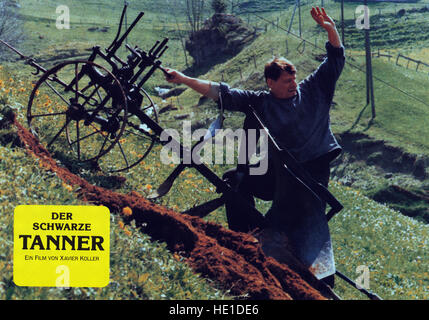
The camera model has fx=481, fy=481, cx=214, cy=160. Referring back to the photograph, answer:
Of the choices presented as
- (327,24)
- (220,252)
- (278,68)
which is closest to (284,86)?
(278,68)

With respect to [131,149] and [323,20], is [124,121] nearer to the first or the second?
[323,20]

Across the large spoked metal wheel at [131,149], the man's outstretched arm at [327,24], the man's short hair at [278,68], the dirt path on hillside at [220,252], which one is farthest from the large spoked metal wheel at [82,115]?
the man's outstretched arm at [327,24]

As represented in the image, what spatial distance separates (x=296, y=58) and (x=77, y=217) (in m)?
36.2

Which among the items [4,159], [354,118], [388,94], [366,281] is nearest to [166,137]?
[4,159]

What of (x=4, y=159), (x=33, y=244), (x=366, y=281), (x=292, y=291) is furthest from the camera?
(x=366, y=281)

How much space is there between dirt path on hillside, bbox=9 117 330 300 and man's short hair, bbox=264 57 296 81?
2.04m

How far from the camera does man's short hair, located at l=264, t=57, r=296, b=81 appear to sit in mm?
5887

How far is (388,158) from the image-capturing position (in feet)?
102

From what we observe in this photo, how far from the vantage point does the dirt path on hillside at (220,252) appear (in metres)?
5.21

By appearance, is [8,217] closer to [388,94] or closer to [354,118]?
[354,118]

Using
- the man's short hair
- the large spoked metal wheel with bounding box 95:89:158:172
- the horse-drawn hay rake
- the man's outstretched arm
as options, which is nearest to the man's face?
the man's short hair

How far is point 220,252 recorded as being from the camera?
5.54 metres

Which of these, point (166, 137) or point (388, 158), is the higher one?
point (166, 137)

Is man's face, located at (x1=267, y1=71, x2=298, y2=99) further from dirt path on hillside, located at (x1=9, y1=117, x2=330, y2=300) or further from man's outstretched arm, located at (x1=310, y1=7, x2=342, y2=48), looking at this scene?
dirt path on hillside, located at (x1=9, y1=117, x2=330, y2=300)
